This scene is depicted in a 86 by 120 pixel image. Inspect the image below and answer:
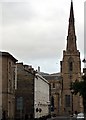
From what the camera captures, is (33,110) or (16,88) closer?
(16,88)

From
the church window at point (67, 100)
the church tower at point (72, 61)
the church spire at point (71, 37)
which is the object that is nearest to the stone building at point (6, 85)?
the church tower at point (72, 61)

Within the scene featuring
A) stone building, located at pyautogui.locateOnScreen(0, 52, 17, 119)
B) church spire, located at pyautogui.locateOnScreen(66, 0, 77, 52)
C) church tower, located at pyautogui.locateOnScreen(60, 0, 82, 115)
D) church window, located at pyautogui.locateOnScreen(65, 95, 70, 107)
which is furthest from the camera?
church window, located at pyautogui.locateOnScreen(65, 95, 70, 107)

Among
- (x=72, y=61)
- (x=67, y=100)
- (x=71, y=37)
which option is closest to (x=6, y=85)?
(x=72, y=61)

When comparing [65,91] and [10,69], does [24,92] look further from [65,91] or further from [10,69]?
[65,91]

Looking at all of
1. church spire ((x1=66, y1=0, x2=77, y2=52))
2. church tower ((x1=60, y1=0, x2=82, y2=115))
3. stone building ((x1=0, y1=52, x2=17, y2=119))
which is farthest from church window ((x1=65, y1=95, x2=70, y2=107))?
stone building ((x1=0, y1=52, x2=17, y2=119))

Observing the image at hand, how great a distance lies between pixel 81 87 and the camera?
145 feet

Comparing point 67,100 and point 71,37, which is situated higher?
point 71,37

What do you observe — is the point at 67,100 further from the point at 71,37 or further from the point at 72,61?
the point at 71,37

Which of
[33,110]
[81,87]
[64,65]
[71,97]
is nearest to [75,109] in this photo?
[71,97]

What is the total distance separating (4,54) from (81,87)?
18602 millimetres

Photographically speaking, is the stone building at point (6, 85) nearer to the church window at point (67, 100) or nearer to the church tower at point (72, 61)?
the church tower at point (72, 61)

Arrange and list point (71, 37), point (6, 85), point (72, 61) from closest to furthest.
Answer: point (6, 85) → point (72, 61) → point (71, 37)

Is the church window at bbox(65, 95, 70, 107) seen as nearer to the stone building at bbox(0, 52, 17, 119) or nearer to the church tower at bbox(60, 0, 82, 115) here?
the church tower at bbox(60, 0, 82, 115)

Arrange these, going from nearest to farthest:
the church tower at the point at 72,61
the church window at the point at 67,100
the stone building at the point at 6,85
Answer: the stone building at the point at 6,85
the church tower at the point at 72,61
the church window at the point at 67,100
